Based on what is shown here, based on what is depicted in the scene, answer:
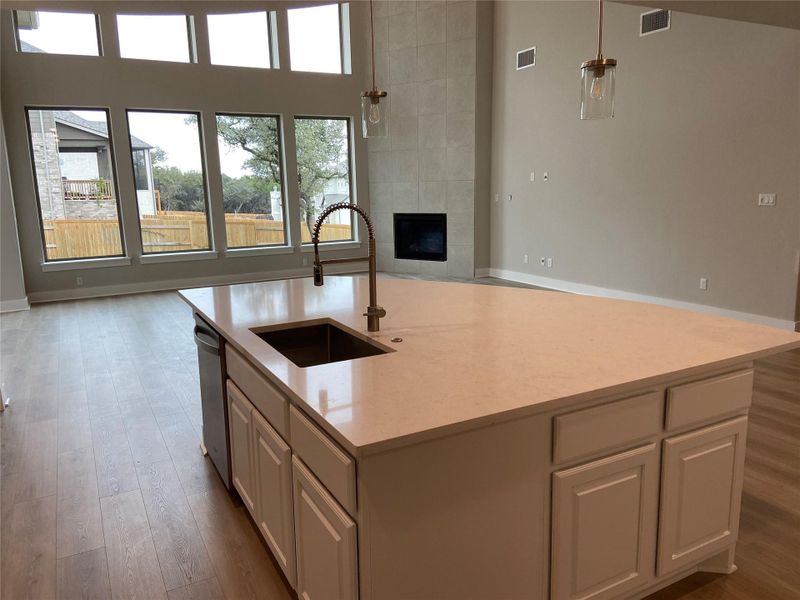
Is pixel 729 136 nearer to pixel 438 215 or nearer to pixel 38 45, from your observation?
pixel 438 215

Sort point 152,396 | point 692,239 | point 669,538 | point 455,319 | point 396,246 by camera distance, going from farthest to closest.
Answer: point 396,246
point 692,239
point 152,396
point 455,319
point 669,538

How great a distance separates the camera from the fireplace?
920 cm

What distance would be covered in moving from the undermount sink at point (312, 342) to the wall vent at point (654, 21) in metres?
5.62

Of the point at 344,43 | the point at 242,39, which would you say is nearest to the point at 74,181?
the point at 242,39

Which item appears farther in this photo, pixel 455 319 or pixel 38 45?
pixel 38 45

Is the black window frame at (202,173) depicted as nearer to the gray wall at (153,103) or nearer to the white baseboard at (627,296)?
the gray wall at (153,103)

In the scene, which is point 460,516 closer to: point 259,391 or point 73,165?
point 259,391

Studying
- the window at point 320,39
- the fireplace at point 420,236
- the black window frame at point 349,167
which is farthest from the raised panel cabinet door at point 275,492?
the window at point 320,39

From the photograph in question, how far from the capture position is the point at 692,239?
240 inches

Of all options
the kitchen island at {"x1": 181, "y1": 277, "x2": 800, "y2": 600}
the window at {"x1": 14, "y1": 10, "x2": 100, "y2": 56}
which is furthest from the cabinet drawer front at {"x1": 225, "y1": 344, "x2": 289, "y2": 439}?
the window at {"x1": 14, "y1": 10, "x2": 100, "y2": 56}

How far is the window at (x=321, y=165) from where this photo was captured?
938cm

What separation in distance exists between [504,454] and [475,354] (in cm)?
42

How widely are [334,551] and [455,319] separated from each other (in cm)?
110

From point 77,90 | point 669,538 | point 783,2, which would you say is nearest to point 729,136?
point 783,2
